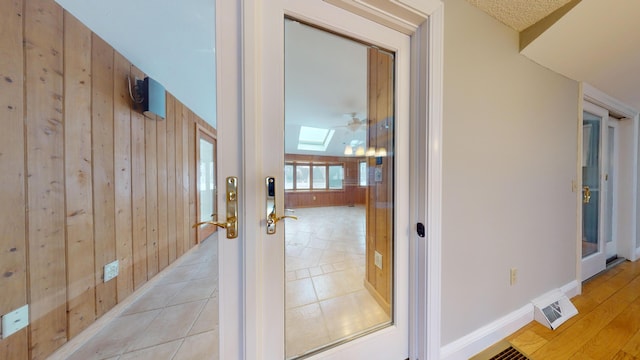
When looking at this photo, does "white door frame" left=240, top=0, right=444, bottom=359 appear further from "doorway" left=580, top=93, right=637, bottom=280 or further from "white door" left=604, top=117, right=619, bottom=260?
"white door" left=604, top=117, right=619, bottom=260

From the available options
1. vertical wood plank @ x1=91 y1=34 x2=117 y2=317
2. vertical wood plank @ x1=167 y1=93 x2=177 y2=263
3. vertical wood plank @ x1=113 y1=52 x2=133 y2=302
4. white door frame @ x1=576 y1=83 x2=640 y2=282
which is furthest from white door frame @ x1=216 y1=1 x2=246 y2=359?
white door frame @ x1=576 y1=83 x2=640 y2=282

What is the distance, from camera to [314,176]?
154 centimetres

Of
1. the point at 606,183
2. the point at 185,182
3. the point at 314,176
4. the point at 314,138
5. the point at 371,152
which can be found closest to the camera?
the point at 371,152

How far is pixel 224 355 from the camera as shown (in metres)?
0.77

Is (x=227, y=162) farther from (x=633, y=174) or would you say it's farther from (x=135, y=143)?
(x=633, y=174)

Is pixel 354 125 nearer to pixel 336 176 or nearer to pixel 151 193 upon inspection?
pixel 336 176

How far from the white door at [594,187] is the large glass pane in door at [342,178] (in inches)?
103

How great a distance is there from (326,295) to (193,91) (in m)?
2.28

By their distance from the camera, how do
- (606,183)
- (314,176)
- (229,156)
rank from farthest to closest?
(606,183) → (314,176) → (229,156)

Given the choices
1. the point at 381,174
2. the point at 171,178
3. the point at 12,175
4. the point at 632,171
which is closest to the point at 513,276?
the point at 381,174

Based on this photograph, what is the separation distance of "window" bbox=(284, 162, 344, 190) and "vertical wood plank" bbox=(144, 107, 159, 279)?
1.87m

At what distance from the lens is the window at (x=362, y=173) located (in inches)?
53.3

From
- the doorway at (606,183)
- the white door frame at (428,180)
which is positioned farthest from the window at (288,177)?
the doorway at (606,183)

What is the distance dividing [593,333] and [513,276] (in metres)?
0.69
